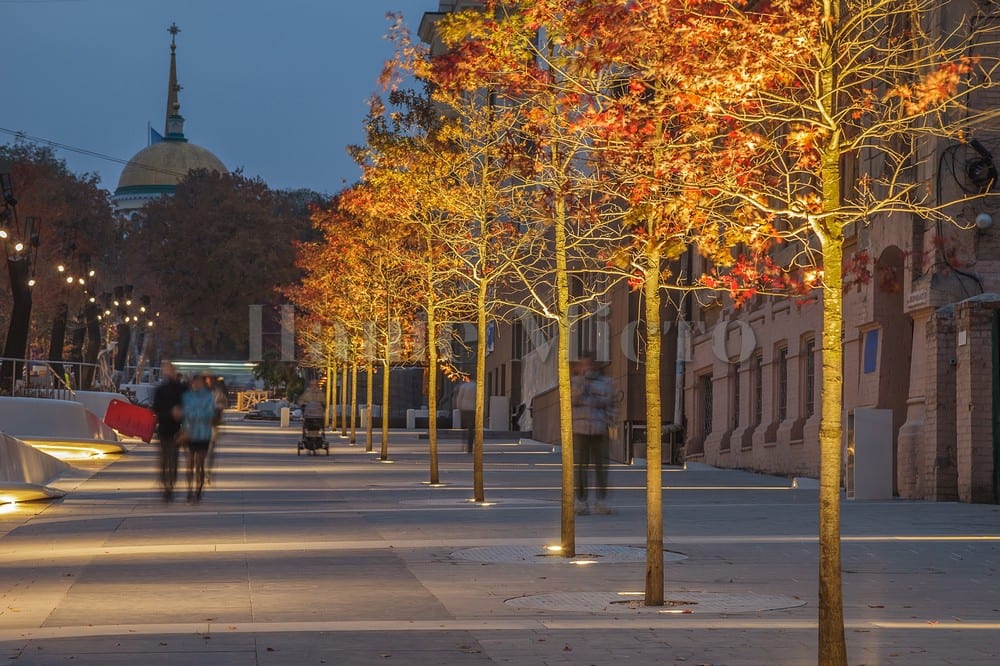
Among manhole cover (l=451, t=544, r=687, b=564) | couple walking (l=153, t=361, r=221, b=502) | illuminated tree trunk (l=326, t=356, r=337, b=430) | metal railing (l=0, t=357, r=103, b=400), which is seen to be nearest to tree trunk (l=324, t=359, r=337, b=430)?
illuminated tree trunk (l=326, t=356, r=337, b=430)

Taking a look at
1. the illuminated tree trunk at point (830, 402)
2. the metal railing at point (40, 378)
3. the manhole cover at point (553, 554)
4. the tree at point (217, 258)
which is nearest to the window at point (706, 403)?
the metal railing at point (40, 378)

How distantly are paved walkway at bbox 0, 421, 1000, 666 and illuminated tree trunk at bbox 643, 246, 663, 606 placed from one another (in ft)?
0.84

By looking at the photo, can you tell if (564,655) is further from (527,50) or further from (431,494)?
(431,494)

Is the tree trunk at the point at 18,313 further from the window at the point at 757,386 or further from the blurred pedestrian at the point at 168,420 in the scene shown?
the blurred pedestrian at the point at 168,420

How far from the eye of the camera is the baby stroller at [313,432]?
49938 millimetres

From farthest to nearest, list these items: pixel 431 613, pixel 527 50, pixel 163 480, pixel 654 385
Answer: pixel 163 480, pixel 527 50, pixel 654 385, pixel 431 613

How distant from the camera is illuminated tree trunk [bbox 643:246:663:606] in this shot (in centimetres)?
1330

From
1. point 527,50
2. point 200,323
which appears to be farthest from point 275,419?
point 527,50

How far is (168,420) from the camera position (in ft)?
82.3

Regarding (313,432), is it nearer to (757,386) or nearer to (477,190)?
(757,386)

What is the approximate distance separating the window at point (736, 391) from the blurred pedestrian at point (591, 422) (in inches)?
742

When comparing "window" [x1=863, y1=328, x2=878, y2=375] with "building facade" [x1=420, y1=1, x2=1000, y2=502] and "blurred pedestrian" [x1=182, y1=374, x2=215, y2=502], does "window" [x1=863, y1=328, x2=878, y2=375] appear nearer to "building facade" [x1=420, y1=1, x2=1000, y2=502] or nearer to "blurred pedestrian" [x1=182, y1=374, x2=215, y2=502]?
"building facade" [x1=420, y1=1, x2=1000, y2=502]

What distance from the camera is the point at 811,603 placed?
1335cm

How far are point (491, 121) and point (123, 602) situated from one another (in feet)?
49.1
